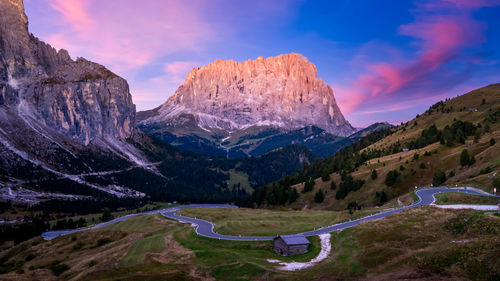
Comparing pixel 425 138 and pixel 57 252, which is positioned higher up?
pixel 425 138

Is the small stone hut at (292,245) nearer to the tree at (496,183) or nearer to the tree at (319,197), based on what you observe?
the tree at (496,183)

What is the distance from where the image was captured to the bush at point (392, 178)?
11762 cm

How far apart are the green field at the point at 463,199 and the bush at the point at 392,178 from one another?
4689cm

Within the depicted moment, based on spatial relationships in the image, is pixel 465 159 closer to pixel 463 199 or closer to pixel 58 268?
pixel 463 199

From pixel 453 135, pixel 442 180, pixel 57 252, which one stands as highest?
pixel 453 135

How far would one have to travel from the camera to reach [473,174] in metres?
92.1

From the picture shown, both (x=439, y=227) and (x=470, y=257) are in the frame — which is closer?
(x=470, y=257)

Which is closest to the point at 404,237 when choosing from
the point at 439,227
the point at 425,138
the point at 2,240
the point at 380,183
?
the point at 439,227

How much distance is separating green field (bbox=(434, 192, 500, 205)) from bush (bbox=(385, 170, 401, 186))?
4689cm

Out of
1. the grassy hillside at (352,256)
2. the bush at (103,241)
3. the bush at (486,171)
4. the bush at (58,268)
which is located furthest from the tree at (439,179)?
the bush at (58,268)

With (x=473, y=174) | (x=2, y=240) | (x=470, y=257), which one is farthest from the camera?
(x=2, y=240)

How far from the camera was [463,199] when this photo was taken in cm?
6531

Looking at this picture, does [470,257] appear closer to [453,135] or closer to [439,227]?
[439,227]

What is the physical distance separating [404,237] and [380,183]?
78.8 meters
